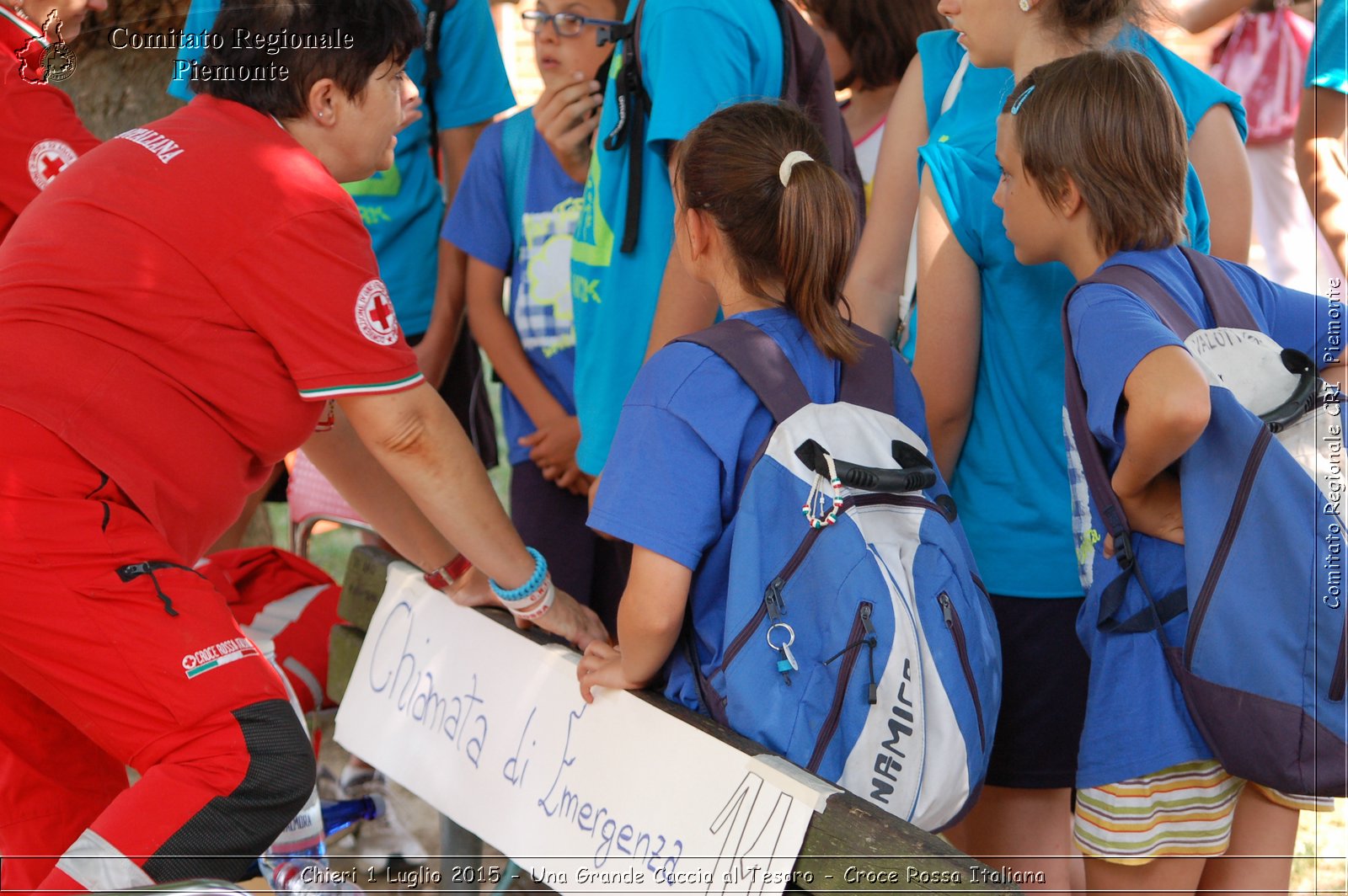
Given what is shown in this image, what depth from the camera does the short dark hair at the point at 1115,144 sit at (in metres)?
1.78

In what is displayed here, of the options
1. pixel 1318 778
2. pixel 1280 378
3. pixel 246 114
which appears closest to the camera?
pixel 1318 778

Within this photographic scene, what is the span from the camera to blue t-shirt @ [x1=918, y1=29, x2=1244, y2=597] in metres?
2.04

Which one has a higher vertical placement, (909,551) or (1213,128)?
(1213,128)

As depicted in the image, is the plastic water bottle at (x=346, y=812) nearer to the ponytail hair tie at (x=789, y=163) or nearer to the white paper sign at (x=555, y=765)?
the white paper sign at (x=555, y=765)

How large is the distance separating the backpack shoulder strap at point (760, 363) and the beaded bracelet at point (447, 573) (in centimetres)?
86

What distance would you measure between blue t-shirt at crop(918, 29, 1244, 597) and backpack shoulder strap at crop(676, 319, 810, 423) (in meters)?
0.49

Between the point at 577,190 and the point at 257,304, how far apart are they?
46.3 inches

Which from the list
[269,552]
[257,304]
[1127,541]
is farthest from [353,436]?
[1127,541]

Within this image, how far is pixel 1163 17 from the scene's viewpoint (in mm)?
2129

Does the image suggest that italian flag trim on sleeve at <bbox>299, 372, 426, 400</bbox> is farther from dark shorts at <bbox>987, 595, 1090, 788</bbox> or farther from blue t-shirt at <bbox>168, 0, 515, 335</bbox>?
blue t-shirt at <bbox>168, 0, 515, 335</bbox>

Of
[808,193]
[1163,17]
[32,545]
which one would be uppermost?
[1163,17]

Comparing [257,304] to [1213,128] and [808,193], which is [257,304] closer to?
[808,193]

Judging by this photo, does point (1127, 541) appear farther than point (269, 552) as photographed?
No

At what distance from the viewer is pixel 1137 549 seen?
1.79 metres
